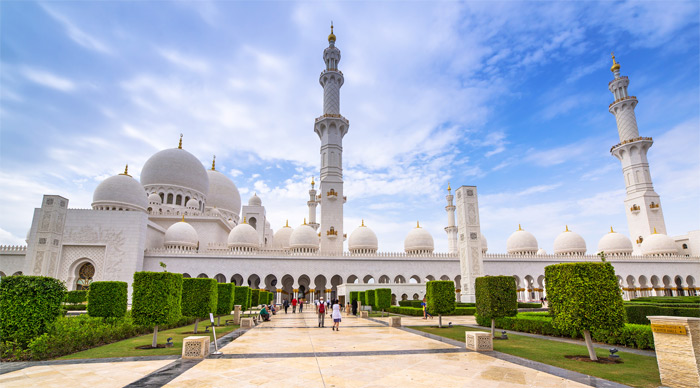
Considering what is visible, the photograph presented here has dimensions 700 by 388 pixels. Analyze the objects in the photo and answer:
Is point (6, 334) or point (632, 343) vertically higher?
point (6, 334)

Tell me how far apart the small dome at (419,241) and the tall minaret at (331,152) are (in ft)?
25.9

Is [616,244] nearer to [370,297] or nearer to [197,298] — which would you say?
[370,297]

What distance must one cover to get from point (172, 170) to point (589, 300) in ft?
132

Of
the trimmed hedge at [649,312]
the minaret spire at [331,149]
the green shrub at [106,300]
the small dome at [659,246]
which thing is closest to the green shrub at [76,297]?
the green shrub at [106,300]

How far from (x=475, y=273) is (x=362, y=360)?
77.8 ft

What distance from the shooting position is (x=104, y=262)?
1191 inches

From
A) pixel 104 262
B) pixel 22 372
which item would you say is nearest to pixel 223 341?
pixel 22 372

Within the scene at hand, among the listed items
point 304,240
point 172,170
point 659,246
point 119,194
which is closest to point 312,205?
point 304,240

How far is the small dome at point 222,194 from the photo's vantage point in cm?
4612

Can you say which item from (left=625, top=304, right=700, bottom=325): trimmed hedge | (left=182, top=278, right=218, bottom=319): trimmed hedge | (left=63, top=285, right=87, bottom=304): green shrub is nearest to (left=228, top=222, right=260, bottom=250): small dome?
(left=63, top=285, right=87, bottom=304): green shrub

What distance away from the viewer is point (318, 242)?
3816 cm

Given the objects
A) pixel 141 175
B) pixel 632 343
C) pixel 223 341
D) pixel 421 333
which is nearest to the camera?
pixel 632 343

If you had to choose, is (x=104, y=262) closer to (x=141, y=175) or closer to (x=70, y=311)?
(x=70, y=311)

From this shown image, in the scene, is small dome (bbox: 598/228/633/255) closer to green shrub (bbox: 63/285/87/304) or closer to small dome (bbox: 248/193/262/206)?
small dome (bbox: 248/193/262/206)
